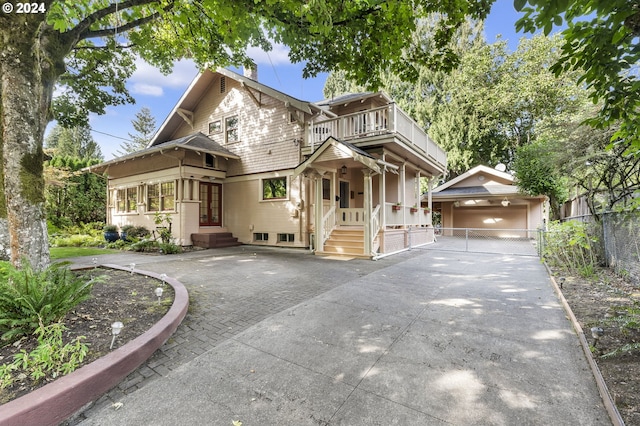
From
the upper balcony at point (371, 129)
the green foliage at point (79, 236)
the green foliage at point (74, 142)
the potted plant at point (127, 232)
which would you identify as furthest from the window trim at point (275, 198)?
the green foliage at point (74, 142)

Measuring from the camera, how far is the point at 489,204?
18.0 meters

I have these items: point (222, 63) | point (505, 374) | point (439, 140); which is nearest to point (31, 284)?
point (505, 374)

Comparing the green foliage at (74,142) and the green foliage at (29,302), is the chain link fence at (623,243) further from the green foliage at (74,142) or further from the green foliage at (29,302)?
the green foliage at (74,142)

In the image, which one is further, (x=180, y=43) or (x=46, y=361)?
(x=180, y=43)

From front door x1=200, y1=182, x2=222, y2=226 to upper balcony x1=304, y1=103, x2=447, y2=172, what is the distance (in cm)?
551

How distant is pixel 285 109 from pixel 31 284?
10344 mm

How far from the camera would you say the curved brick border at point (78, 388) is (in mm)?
1863

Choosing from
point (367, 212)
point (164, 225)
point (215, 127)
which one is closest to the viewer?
point (367, 212)

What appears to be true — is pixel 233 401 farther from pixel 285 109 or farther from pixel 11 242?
pixel 285 109

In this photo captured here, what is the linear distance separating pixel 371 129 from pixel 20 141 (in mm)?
9082

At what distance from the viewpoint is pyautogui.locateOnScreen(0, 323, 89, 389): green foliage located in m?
2.23

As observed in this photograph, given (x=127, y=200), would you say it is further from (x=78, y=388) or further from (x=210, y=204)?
(x=78, y=388)

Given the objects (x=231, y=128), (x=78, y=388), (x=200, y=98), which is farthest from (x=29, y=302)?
(x=200, y=98)

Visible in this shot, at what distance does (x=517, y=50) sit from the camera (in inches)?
867
